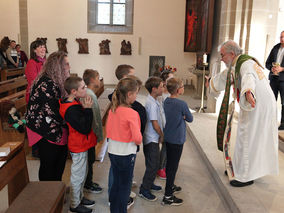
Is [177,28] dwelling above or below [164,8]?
below

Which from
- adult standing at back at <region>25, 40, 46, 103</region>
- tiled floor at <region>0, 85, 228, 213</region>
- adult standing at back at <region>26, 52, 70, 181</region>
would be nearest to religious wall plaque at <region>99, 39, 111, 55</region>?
tiled floor at <region>0, 85, 228, 213</region>

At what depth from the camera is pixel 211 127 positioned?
5875 millimetres

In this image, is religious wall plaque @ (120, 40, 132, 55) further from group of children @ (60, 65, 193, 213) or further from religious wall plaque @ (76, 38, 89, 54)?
group of children @ (60, 65, 193, 213)

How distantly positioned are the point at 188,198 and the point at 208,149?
1.38m

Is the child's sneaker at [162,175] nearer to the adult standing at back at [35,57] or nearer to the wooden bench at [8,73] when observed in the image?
the adult standing at back at [35,57]

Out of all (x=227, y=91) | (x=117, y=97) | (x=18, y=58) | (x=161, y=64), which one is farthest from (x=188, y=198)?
(x=161, y=64)

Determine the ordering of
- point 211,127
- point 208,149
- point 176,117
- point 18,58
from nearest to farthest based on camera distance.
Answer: point 176,117
point 208,149
point 211,127
point 18,58

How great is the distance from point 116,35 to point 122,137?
10443 millimetres

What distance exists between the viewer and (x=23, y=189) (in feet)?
7.97

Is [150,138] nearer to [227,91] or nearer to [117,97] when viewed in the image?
[117,97]

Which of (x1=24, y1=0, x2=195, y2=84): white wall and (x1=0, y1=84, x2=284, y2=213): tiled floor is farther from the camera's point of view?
(x1=24, y1=0, x2=195, y2=84): white wall

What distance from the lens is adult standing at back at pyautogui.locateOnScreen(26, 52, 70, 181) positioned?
8.77 feet

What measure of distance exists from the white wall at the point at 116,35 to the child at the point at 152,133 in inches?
385

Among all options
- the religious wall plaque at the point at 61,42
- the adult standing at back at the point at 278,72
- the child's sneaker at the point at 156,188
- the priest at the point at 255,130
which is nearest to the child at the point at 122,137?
the child's sneaker at the point at 156,188
